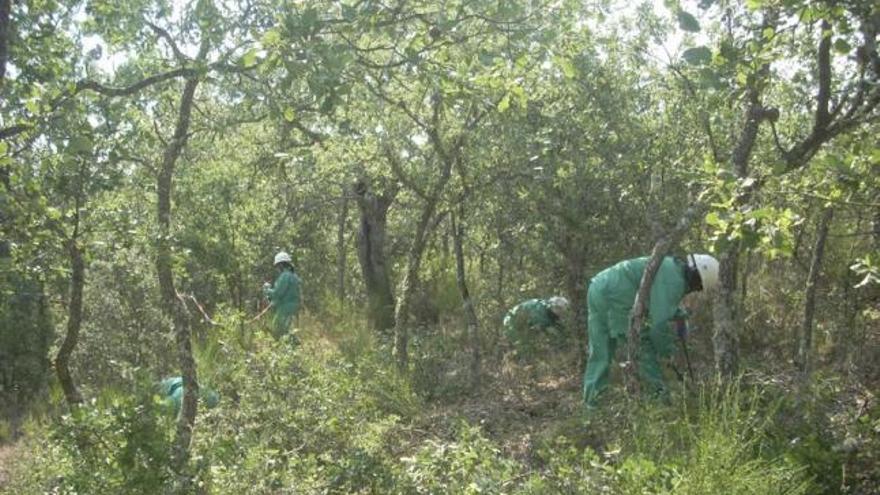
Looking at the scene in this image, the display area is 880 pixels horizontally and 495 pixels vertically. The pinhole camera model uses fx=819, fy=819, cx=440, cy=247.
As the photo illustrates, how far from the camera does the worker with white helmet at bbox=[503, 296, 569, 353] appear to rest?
8.27 metres

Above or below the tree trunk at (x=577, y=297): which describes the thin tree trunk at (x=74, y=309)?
above

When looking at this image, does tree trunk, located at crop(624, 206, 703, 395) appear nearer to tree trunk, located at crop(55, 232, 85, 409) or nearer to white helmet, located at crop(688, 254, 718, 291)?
white helmet, located at crop(688, 254, 718, 291)

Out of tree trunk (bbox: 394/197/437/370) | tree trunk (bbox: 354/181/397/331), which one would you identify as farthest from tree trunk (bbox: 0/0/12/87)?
tree trunk (bbox: 354/181/397/331)

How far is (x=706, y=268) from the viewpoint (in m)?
6.30

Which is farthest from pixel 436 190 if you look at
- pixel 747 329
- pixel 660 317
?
pixel 747 329

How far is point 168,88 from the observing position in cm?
621

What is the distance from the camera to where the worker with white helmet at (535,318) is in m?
8.27

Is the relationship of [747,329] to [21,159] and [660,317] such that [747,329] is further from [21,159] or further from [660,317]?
[21,159]

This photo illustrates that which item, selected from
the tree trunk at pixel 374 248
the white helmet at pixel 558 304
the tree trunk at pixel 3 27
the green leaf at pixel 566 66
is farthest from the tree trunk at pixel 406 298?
the tree trunk at pixel 3 27

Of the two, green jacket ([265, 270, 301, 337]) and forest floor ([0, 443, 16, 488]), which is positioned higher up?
green jacket ([265, 270, 301, 337])

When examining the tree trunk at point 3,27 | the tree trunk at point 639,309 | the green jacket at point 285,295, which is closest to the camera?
the tree trunk at point 3,27

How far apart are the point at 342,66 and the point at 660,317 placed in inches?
149

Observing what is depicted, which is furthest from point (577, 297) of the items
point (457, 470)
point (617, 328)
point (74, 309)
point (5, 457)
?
point (5, 457)

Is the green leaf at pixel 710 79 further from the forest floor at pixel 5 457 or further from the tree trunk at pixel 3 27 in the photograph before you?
the forest floor at pixel 5 457
